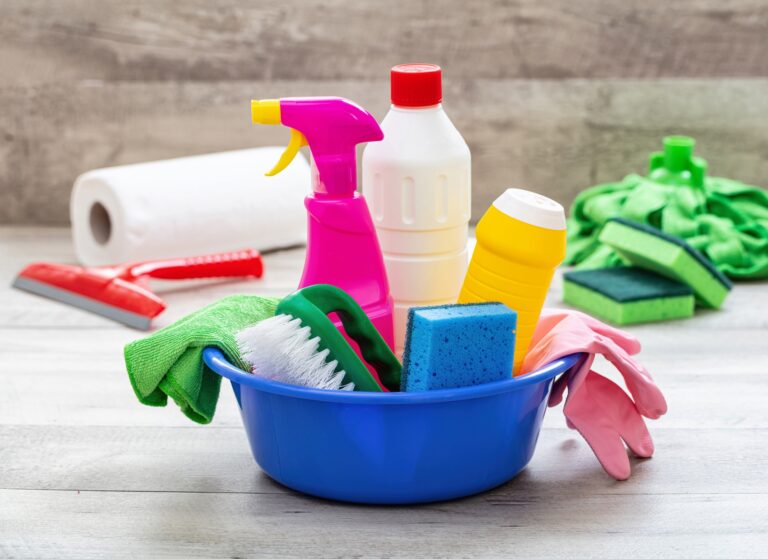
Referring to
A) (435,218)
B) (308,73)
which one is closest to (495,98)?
(308,73)

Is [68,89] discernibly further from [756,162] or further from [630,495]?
[630,495]

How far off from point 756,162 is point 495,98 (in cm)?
44

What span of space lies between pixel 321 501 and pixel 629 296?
57cm

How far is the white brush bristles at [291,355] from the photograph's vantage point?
0.74 metres

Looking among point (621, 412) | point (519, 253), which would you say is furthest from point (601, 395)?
point (519, 253)

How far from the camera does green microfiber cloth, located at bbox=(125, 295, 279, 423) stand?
80 cm

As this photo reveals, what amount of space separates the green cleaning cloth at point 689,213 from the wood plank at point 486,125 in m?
0.22

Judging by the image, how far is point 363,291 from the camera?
828 mm

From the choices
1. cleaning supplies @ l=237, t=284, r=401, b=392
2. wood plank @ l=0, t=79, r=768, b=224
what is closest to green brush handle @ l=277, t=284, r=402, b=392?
cleaning supplies @ l=237, t=284, r=401, b=392

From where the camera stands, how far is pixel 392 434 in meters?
0.75

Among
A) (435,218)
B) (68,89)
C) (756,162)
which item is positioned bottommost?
(756,162)

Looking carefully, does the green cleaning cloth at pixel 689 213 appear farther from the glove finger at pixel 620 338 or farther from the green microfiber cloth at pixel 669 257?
the glove finger at pixel 620 338

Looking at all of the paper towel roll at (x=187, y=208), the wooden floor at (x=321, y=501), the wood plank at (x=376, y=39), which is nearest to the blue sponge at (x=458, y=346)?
the wooden floor at (x=321, y=501)

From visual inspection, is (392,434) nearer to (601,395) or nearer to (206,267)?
(601,395)
